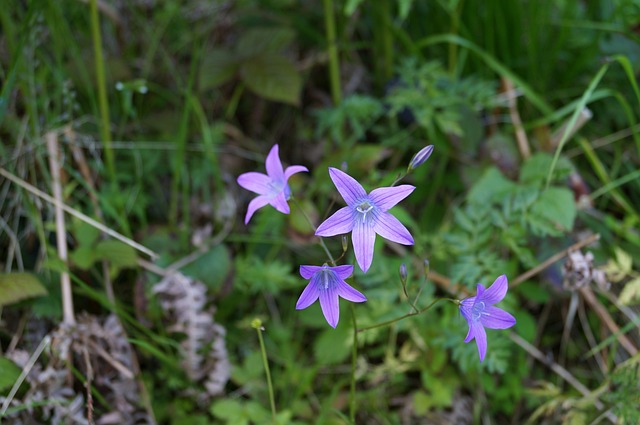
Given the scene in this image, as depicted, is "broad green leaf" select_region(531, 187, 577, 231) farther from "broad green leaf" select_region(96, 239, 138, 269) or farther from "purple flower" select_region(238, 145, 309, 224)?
"broad green leaf" select_region(96, 239, 138, 269)

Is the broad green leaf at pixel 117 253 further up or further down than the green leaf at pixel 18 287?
further up

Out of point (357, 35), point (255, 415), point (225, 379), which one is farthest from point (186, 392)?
point (357, 35)

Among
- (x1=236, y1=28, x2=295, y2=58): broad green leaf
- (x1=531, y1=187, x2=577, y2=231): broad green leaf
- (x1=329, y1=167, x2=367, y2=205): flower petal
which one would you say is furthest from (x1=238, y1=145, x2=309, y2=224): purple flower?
(x1=236, y1=28, x2=295, y2=58): broad green leaf

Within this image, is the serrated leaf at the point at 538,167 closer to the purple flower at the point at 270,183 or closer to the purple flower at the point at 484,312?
the purple flower at the point at 484,312

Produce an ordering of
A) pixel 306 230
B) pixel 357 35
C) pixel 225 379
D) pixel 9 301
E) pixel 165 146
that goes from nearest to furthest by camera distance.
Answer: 1. pixel 9 301
2. pixel 225 379
3. pixel 306 230
4. pixel 165 146
5. pixel 357 35

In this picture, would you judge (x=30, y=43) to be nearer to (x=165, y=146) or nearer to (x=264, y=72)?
(x=165, y=146)

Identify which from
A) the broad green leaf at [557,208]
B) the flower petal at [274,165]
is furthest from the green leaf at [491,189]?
the flower petal at [274,165]

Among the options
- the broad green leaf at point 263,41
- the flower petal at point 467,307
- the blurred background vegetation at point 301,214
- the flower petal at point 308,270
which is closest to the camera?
the flower petal at point 308,270
